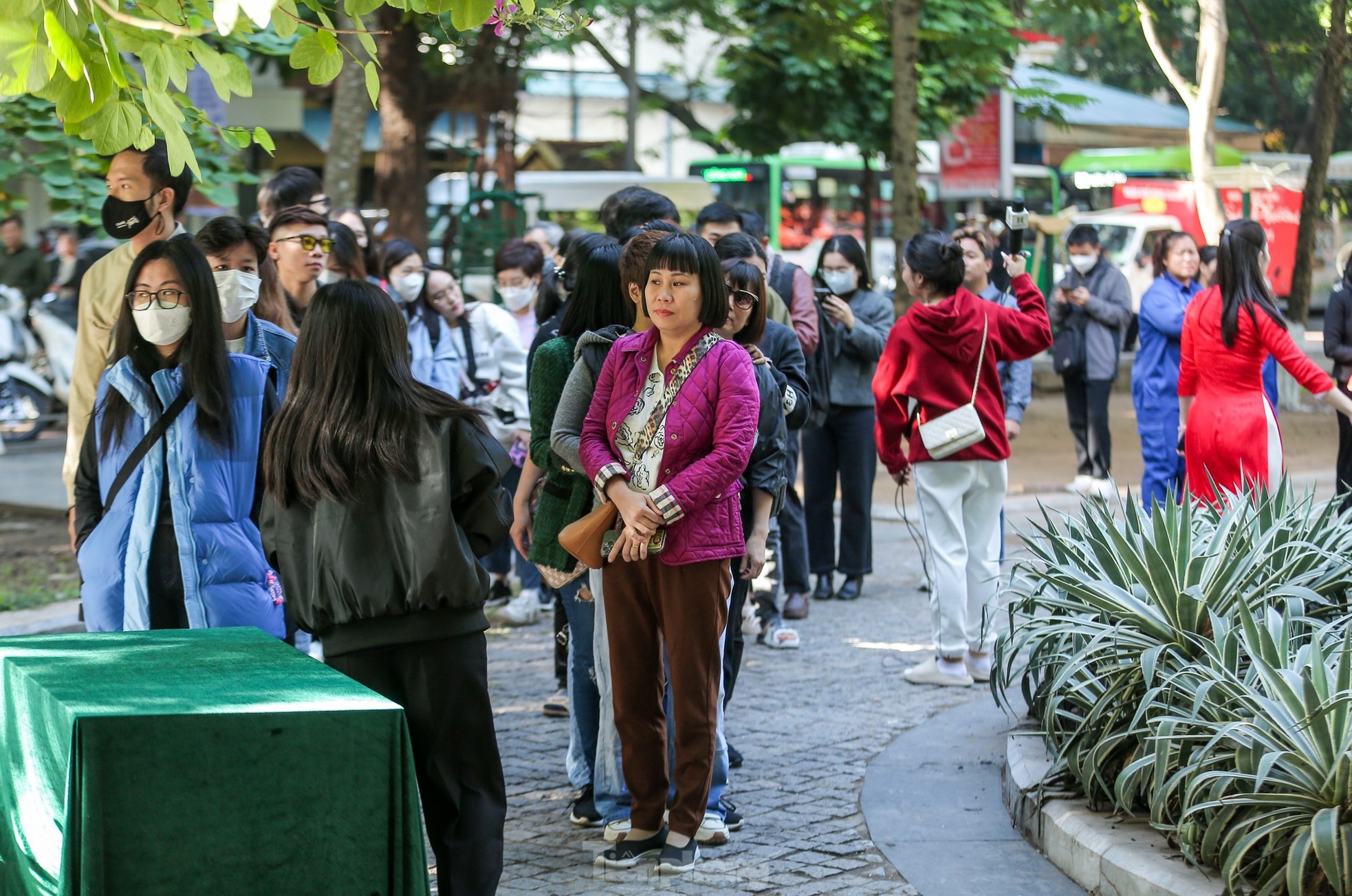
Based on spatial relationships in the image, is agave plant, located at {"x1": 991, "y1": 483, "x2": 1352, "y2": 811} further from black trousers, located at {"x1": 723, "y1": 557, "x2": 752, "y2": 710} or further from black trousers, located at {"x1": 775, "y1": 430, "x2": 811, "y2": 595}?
black trousers, located at {"x1": 775, "y1": 430, "x2": 811, "y2": 595}

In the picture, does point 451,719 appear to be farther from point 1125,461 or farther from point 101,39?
point 1125,461

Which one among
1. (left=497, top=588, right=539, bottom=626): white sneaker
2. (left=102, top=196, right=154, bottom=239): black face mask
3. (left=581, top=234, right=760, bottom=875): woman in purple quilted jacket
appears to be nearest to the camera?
(left=581, top=234, right=760, bottom=875): woman in purple quilted jacket

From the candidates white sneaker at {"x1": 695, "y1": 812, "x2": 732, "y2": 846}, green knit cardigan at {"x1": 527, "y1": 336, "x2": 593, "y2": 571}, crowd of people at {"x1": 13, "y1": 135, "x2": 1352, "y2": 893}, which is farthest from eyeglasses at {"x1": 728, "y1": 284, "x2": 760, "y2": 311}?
→ white sneaker at {"x1": 695, "y1": 812, "x2": 732, "y2": 846}

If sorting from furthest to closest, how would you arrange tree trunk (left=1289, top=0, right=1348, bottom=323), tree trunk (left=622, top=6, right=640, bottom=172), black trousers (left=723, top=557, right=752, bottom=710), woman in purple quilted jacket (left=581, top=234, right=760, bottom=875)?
tree trunk (left=622, top=6, right=640, bottom=172)
tree trunk (left=1289, top=0, right=1348, bottom=323)
black trousers (left=723, top=557, right=752, bottom=710)
woman in purple quilted jacket (left=581, top=234, right=760, bottom=875)

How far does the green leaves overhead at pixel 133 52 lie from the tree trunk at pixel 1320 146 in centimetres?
1505

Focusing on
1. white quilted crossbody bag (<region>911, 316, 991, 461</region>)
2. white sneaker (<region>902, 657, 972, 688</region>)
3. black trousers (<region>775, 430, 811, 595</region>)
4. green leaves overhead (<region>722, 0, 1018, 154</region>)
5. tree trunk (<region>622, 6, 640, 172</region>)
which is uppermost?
tree trunk (<region>622, 6, 640, 172</region>)

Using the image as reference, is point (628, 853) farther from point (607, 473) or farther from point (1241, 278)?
point (1241, 278)

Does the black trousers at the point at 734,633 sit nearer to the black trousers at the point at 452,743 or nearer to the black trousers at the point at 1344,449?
the black trousers at the point at 452,743

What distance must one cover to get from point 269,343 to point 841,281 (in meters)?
4.02

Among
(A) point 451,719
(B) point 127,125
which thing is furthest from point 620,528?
(B) point 127,125

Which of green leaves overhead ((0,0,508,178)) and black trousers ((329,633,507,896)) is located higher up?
green leaves overhead ((0,0,508,178))

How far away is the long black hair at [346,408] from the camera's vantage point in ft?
12.6

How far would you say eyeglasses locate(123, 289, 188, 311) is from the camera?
15.0 ft

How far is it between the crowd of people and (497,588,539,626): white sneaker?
184cm
